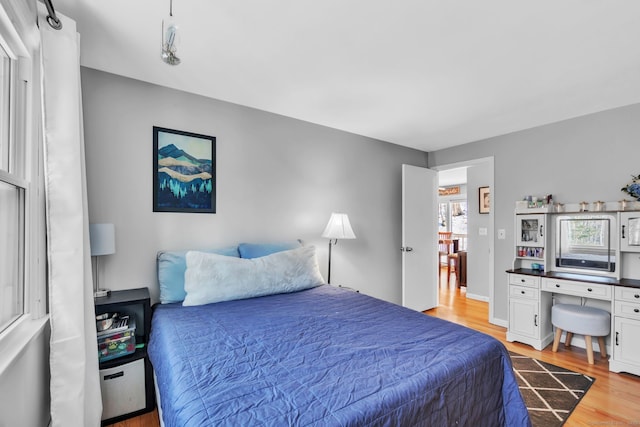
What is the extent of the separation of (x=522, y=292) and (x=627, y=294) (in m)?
0.84

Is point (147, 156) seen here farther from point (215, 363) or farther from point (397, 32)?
point (397, 32)

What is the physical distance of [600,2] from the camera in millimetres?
1562

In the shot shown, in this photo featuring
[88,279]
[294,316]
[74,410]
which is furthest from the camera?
[294,316]

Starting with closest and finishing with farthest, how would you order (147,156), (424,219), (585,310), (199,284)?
(199,284) → (147,156) → (585,310) → (424,219)

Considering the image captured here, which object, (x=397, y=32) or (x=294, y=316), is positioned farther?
(x=294, y=316)

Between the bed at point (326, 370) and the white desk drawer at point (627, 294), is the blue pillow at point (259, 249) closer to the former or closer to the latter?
the bed at point (326, 370)

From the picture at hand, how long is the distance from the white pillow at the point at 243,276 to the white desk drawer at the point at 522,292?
228cm

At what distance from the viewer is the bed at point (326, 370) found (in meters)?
1.05

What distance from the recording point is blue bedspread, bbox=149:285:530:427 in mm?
1049

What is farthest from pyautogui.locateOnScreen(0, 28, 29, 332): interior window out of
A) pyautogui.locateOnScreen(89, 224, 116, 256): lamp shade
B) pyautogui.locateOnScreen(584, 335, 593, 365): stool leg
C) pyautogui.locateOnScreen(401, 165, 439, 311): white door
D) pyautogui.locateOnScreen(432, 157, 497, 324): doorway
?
pyautogui.locateOnScreen(432, 157, 497, 324): doorway

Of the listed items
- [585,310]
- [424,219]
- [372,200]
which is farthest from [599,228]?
[372,200]

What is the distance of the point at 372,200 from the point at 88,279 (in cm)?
311

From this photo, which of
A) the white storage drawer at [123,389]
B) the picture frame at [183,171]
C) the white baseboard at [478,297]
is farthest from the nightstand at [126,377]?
the white baseboard at [478,297]

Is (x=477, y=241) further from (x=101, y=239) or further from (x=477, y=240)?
(x=101, y=239)
